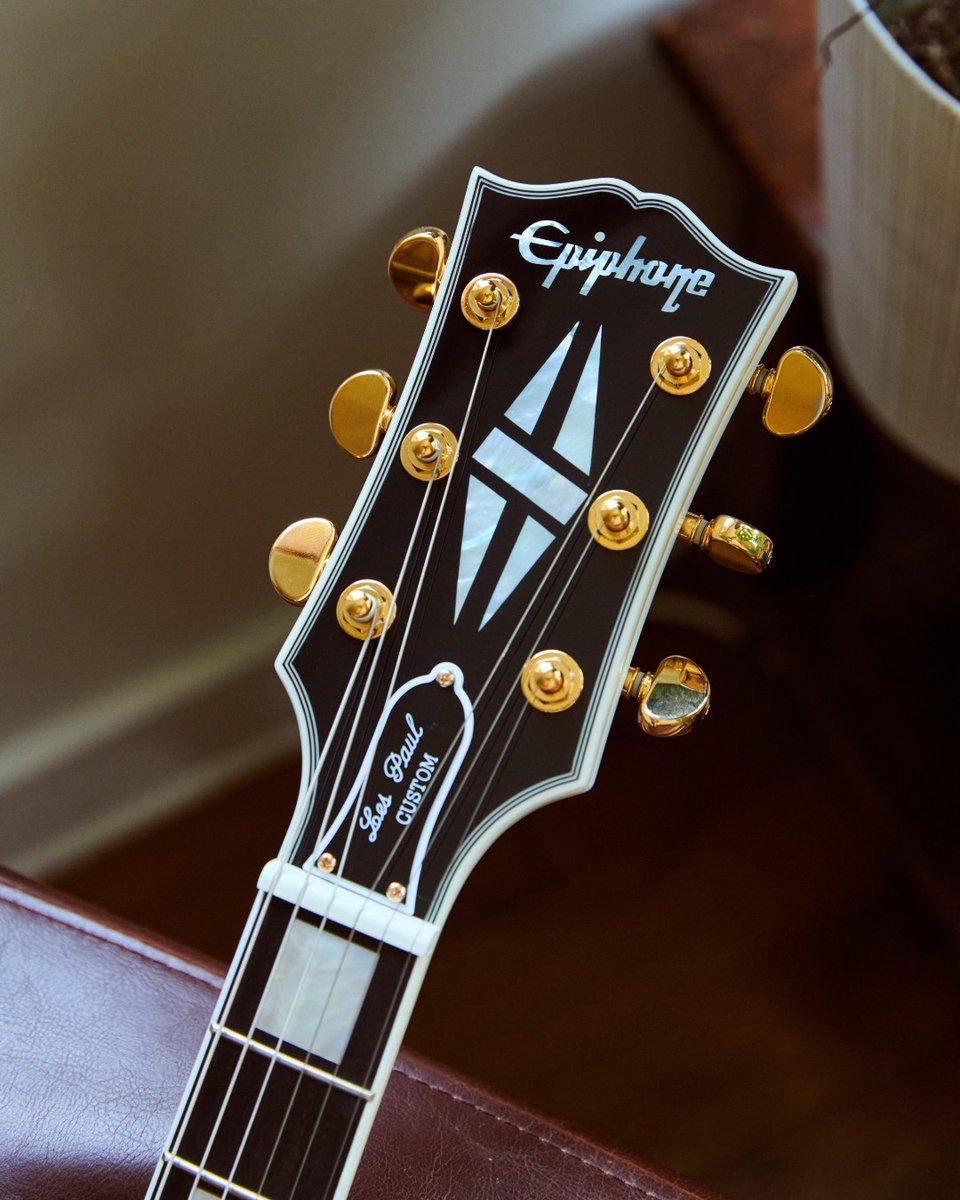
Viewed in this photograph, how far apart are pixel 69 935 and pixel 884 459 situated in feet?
3.08

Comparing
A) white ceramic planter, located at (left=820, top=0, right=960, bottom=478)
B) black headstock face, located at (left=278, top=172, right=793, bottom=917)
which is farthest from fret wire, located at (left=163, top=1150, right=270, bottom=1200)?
white ceramic planter, located at (left=820, top=0, right=960, bottom=478)

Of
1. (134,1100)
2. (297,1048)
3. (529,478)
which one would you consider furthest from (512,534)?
(134,1100)

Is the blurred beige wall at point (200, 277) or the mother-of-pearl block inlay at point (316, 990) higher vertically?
the blurred beige wall at point (200, 277)

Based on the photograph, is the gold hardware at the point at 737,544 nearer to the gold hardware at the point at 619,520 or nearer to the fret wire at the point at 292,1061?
the gold hardware at the point at 619,520

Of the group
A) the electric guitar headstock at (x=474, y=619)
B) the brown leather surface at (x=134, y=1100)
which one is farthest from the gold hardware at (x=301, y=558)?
the brown leather surface at (x=134, y=1100)

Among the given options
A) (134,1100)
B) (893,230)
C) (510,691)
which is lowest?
(134,1100)

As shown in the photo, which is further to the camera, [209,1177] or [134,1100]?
[134,1100]

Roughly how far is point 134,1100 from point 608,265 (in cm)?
48

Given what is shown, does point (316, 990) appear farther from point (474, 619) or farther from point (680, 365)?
point (680, 365)

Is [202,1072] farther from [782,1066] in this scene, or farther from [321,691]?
[782,1066]

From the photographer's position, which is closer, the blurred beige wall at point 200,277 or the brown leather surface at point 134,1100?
the brown leather surface at point 134,1100

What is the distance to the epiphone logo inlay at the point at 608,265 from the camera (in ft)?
1.69

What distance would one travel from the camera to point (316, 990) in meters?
0.50

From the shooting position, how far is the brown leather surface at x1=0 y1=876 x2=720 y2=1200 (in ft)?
1.92
